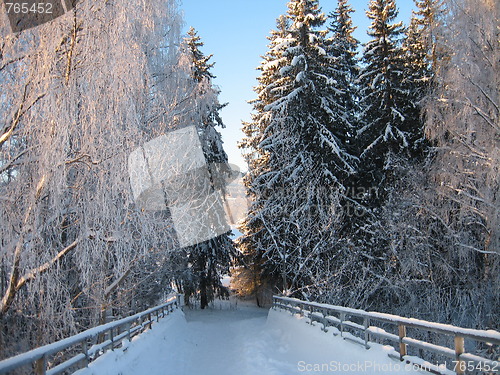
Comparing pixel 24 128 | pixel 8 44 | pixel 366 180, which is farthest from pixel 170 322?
pixel 366 180

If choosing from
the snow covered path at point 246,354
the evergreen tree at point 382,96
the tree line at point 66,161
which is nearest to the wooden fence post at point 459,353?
the snow covered path at point 246,354

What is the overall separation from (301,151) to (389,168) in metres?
3.86

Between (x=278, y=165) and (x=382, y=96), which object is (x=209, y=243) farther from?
(x=382, y=96)

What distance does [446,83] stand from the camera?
11.8 meters

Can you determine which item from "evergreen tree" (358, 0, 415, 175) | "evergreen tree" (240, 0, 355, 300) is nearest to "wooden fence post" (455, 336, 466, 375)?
"evergreen tree" (240, 0, 355, 300)

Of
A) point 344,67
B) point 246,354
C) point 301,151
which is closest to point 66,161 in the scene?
point 246,354

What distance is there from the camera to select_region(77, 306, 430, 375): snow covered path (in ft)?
18.5

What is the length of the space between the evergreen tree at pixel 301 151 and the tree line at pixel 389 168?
0.06 m

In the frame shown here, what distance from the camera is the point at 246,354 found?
9.03 meters

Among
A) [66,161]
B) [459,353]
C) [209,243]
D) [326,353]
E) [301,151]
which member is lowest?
[326,353]

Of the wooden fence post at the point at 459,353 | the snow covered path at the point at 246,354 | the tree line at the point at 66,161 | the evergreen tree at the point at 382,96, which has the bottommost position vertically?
the snow covered path at the point at 246,354

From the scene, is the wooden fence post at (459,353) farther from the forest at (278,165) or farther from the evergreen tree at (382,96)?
the evergreen tree at (382,96)

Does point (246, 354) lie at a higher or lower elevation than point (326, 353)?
lower

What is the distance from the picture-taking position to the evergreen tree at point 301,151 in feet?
49.7
